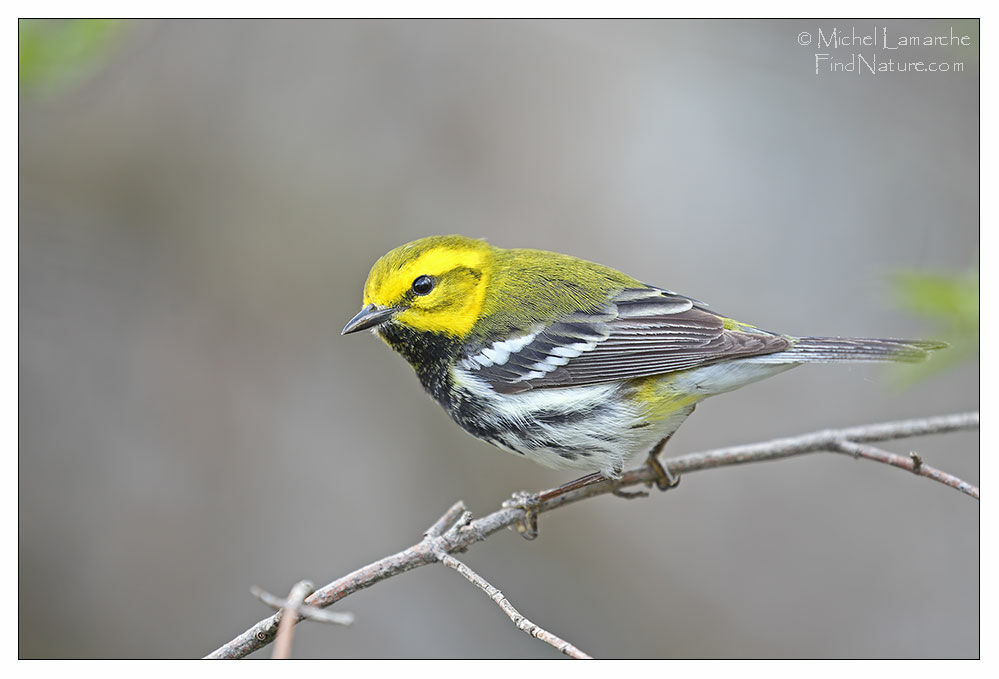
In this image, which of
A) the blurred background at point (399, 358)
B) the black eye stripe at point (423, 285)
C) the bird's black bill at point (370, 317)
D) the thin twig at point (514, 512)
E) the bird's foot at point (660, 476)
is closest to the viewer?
the thin twig at point (514, 512)

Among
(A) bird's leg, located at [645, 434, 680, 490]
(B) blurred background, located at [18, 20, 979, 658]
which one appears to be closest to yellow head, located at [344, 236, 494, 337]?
(A) bird's leg, located at [645, 434, 680, 490]

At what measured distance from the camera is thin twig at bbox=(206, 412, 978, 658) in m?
2.01

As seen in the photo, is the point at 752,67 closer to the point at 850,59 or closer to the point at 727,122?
the point at 727,122

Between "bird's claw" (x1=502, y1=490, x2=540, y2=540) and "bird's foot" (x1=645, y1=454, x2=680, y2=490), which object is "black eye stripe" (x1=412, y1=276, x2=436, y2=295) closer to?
"bird's claw" (x1=502, y1=490, x2=540, y2=540)

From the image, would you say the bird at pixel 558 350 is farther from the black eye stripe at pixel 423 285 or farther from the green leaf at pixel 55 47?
the green leaf at pixel 55 47

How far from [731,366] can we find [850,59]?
121 cm

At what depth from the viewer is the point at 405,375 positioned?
496 centimetres

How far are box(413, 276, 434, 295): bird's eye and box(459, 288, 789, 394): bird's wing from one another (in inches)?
9.3

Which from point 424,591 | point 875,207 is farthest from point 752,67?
point 424,591

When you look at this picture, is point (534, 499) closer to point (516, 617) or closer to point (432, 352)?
point (432, 352)

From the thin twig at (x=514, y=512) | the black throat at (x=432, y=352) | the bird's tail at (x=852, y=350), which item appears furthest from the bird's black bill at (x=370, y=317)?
the bird's tail at (x=852, y=350)

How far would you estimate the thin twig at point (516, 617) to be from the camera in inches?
64.6

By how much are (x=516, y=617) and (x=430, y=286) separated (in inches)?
42.9

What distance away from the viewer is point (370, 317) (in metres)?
2.41
